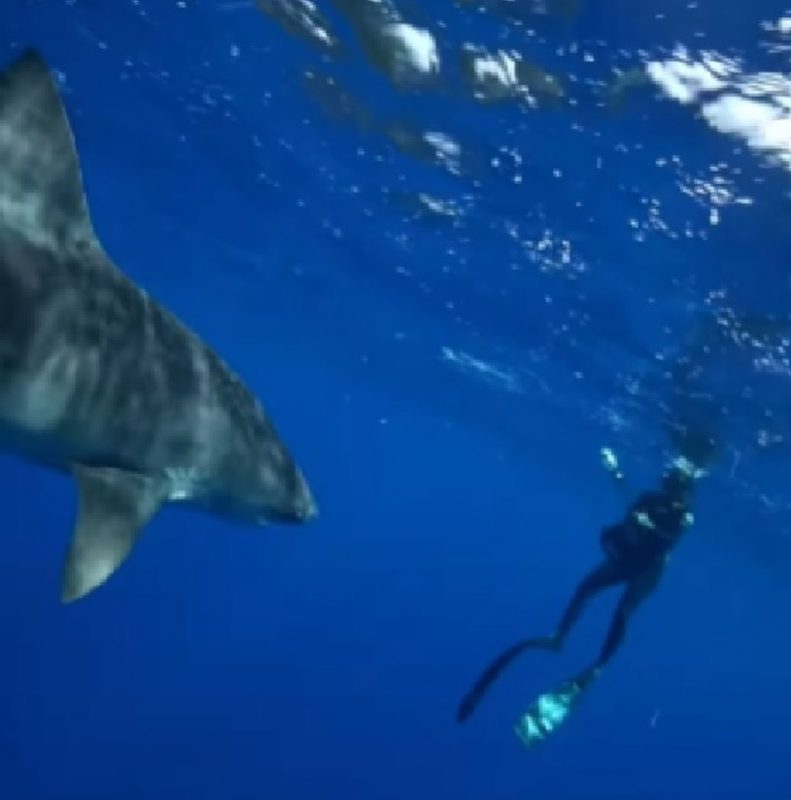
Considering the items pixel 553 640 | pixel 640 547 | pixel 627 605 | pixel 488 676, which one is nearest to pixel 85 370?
pixel 488 676

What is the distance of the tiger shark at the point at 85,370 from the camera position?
17.6ft

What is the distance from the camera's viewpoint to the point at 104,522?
5574mm

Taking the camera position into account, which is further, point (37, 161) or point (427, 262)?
point (427, 262)

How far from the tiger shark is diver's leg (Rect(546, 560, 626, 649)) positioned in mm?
11903

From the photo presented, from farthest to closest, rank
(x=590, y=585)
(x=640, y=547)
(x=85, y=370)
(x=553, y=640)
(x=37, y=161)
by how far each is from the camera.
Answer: (x=590, y=585) < (x=640, y=547) < (x=553, y=640) < (x=85, y=370) < (x=37, y=161)

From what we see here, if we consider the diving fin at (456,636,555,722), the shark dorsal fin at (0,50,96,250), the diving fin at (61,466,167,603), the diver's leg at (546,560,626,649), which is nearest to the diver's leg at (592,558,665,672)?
the diver's leg at (546,560,626,649)

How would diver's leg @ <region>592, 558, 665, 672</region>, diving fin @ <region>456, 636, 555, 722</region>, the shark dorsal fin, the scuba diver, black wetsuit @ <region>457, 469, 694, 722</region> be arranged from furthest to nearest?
black wetsuit @ <region>457, 469, 694, 722</region> < the scuba diver < diver's leg @ <region>592, 558, 665, 672</region> < diving fin @ <region>456, 636, 555, 722</region> < the shark dorsal fin

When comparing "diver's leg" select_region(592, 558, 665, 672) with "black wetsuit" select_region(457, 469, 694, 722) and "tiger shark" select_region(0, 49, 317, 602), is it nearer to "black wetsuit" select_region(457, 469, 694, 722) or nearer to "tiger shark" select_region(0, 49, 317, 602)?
"black wetsuit" select_region(457, 469, 694, 722)

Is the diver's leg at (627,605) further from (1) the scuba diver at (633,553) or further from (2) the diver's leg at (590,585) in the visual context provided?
(2) the diver's leg at (590,585)

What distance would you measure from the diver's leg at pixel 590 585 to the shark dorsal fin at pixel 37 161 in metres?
13.3

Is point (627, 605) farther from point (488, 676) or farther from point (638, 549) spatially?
point (488, 676)

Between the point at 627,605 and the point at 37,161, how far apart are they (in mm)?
13678

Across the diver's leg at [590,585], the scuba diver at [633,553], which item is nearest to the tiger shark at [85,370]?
the scuba diver at [633,553]

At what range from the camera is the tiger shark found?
5.38 metres
